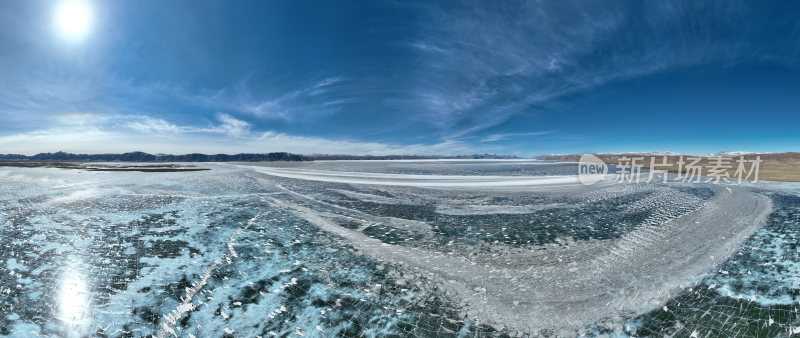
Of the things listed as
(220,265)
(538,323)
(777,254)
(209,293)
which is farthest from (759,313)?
(220,265)

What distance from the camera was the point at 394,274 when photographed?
3736 millimetres

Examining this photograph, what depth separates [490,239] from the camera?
5191 millimetres

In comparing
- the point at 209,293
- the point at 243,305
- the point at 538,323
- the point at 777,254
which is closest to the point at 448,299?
the point at 538,323

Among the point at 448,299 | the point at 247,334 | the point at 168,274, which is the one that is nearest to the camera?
the point at 247,334

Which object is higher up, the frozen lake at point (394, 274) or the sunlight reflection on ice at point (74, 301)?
the frozen lake at point (394, 274)

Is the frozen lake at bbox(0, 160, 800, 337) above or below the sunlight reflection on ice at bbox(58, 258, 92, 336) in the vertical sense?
above

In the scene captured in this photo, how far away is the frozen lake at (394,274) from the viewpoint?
271 centimetres

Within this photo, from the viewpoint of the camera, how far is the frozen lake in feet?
8.91

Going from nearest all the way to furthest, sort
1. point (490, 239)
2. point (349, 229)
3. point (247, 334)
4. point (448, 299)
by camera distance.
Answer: point (247, 334) < point (448, 299) < point (490, 239) < point (349, 229)

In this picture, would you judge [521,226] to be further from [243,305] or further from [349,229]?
[243,305]

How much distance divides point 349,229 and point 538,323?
13.2 ft

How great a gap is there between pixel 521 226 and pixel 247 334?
Answer: 5403mm

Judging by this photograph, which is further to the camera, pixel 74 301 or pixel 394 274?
pixel 394 274

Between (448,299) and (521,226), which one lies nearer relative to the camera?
(448,299)
